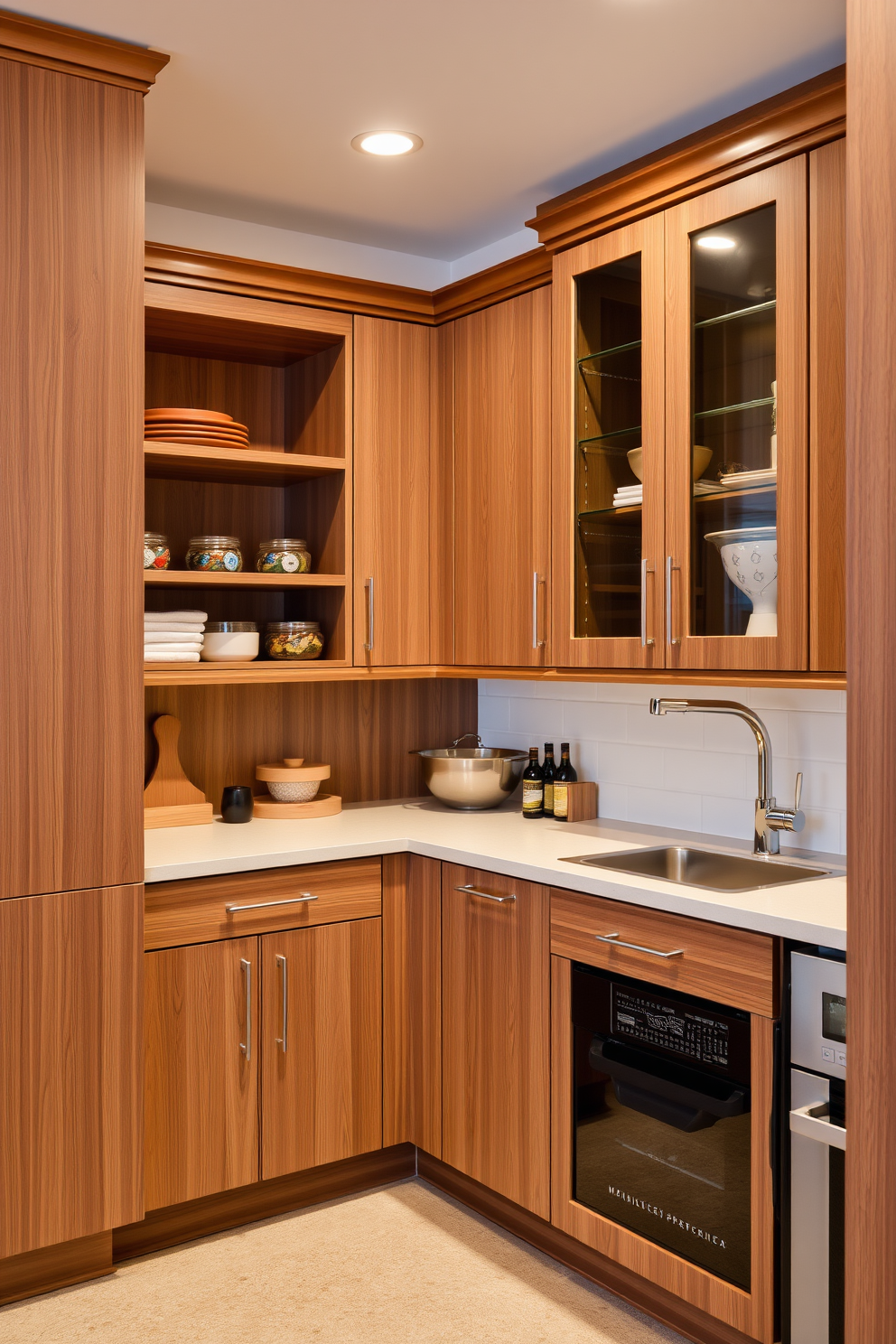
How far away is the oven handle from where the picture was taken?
2.06 m

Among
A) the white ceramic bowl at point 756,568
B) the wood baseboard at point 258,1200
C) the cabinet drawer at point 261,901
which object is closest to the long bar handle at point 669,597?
the white ceramic bowl at point 756,568

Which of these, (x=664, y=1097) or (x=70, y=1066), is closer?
(x=664, y=1097)

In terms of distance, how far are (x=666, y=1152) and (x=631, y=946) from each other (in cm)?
40

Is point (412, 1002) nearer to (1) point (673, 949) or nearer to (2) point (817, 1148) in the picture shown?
(1) point (673, 949)

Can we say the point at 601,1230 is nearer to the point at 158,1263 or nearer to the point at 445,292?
the point at 158,1263

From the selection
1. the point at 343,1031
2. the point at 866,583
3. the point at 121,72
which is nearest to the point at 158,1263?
the point at 343,1031

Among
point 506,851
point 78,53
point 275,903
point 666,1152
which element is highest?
point 78,53

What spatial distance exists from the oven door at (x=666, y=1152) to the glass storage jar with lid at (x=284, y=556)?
59.4 inches

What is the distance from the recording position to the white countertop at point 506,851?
204cm

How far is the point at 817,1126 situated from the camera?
185 cm

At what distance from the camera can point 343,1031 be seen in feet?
9.16

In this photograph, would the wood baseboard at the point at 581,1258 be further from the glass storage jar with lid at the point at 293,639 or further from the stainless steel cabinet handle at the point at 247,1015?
the glass storage jar with lid at the point at 293,639

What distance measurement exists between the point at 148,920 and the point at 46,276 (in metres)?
1.40

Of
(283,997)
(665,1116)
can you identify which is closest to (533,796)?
(283,997)
